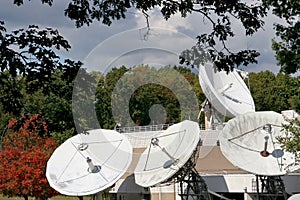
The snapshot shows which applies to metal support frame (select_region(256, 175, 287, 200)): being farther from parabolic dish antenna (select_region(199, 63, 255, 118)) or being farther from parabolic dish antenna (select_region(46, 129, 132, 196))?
parabolic dish antenna (select_region(46, 129, 132, 196))

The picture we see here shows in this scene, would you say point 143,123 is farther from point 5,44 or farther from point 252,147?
point 5,44

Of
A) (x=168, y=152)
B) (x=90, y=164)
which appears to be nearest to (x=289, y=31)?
(x=168, y=152)

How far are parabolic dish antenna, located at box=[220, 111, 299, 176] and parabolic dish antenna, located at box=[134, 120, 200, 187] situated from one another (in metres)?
1.42

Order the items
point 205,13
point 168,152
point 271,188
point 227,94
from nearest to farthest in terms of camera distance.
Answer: point 205,13, point 168,152, point 271,188, point 227,94

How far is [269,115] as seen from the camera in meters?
21.2

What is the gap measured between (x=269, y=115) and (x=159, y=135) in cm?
417

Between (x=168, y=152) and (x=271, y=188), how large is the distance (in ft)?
13.9

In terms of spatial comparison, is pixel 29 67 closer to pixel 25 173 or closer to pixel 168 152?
pixel 168 152

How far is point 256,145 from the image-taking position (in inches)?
809

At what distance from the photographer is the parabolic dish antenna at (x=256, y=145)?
19.7m

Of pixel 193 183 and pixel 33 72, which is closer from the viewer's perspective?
pixel 33 72

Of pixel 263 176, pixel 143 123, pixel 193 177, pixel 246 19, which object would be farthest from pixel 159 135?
pixel 246 19

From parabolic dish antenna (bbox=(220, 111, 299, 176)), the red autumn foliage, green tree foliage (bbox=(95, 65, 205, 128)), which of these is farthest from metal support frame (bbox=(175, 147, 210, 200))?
the red autumn foliage

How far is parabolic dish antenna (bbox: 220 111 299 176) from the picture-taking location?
19.7 m
